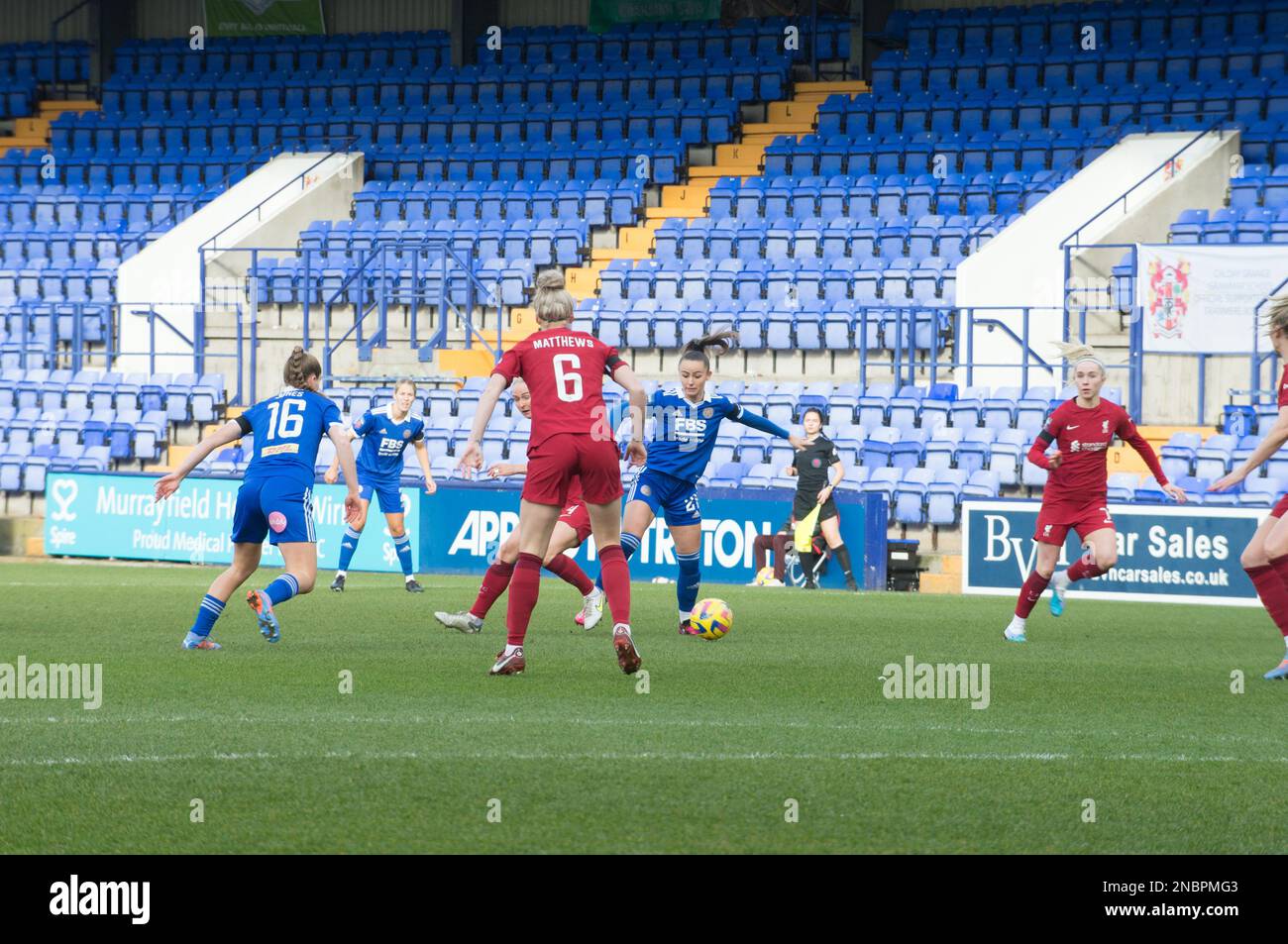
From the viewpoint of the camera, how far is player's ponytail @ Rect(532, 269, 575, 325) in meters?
10.0

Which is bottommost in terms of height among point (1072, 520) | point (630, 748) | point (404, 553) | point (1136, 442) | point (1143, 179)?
point (404, 553)

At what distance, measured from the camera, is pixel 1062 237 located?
84.0 feet

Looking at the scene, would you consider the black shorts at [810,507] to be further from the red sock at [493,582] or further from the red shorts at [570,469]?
the red shorts at [570,469]

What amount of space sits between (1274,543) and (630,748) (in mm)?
5027

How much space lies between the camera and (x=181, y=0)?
132 ft

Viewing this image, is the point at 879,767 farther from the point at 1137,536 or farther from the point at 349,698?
the point at 1137,536

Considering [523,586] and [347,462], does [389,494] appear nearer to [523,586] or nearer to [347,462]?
[347,462]

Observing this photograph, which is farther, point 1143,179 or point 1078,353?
point 1143,179

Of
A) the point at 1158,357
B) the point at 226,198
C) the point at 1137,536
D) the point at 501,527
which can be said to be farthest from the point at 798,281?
the point at 226,198

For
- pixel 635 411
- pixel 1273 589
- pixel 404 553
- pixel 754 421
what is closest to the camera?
pixel 635 411

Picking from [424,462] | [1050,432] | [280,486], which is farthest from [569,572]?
[424,462]

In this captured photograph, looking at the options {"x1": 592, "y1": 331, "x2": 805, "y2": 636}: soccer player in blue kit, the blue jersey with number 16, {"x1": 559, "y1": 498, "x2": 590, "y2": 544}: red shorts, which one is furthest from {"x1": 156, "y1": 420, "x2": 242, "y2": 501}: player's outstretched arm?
{"x1": 592, "y1": 331, "x2": 805, "y2": 636}: soccer player in blue kit

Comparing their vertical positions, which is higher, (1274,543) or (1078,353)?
(1078,353)

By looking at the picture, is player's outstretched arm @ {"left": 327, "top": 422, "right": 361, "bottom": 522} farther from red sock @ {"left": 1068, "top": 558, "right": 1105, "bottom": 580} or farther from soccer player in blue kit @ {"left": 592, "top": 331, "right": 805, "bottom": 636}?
red sock @ {"left": 1068, "top": 558, "right": 1105, "bottom": 580}
